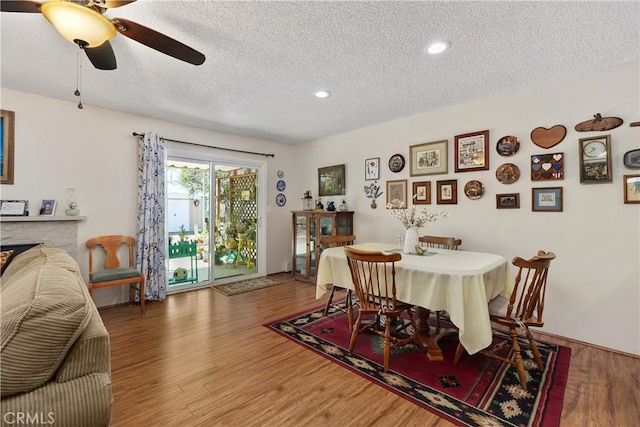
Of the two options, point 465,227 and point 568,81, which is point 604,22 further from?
point 465,227

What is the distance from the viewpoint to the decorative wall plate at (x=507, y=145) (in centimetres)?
293

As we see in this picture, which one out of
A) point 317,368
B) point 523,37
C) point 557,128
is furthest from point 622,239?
point 317,368

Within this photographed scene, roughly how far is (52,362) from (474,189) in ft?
11.6

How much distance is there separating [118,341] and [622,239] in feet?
14.6

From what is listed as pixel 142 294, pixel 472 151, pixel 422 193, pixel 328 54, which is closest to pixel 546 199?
pixel 472 151

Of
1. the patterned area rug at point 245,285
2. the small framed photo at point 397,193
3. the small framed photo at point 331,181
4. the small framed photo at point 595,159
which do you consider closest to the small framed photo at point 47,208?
the patterned area rug at point 245,285

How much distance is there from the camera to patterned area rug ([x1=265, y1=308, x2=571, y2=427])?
1.70m

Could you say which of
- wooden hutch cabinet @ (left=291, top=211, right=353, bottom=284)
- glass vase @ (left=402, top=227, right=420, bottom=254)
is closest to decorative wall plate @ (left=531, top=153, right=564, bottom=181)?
glass vase @ (left=402, top=227, right=420, bottom=254)

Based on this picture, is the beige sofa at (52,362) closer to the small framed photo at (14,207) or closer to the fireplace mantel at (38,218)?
the fireplace mantel at (38,218)

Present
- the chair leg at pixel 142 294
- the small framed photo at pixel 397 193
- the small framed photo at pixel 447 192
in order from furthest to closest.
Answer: the small framed photo at pixel 397 193 < the small framed photo at pixel 447 192 < the chair leg at pixel 142 294

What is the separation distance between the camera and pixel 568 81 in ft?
8.68

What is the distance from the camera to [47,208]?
314 cm

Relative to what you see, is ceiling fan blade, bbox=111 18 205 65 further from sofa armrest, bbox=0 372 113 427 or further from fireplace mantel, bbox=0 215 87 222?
fireplace mantel, bbox=0 215 87 222

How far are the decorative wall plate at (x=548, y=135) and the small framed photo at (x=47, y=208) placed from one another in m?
5.08
